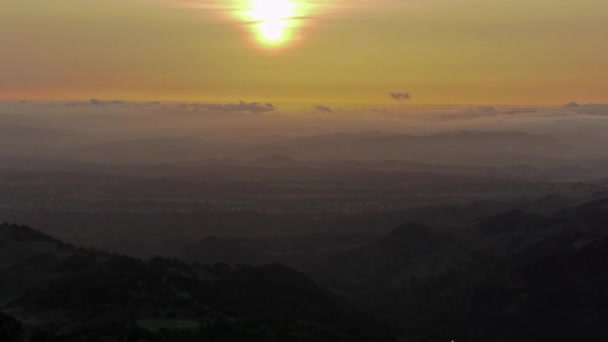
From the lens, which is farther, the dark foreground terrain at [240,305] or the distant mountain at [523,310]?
the distant mountain at [523,310]

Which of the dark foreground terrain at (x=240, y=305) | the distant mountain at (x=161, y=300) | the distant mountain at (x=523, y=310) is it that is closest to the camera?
the distant mountain at (x=161, y=300)

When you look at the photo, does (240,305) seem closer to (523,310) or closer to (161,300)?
(161,300)

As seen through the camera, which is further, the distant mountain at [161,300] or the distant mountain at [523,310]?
the distant mountain at [523,310]

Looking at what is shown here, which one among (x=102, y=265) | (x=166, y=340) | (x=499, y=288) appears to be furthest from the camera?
(x=499, y=288)

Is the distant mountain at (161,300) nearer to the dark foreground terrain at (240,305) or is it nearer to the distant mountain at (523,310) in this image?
the dark foreground terrain at (240,305)

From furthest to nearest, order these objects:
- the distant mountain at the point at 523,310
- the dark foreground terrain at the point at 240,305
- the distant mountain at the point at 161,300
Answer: the distant mountain at the point at 523,310
the dark foreground terrain at the point at 240,305
the distant mountain at the point at 161,300

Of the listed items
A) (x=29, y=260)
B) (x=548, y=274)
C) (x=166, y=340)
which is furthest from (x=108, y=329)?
(x=548, y=274)

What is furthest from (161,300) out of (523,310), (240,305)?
(523,310)

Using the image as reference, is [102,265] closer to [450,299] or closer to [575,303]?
[450,299]

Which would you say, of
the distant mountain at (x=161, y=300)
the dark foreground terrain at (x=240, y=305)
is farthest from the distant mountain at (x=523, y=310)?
the distant mountain at (x=161, y=300)
